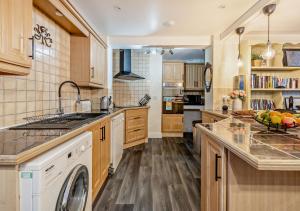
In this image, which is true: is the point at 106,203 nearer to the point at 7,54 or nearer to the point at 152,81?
the point at 7,54

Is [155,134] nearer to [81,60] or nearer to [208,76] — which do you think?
[208,76]

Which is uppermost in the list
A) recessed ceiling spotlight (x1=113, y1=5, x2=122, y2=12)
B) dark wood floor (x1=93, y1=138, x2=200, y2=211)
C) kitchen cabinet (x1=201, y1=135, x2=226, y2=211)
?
recessed ceiling spotlight (x1=113, y1=5, x2=122, y2=12)

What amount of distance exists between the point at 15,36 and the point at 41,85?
976mm

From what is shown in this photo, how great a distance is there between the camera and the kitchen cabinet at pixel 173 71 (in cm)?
654

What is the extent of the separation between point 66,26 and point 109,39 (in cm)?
175

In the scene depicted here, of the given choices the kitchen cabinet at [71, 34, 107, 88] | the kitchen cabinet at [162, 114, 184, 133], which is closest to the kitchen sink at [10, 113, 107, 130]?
the kitchen cabinet at [71, 34, 107, 88]

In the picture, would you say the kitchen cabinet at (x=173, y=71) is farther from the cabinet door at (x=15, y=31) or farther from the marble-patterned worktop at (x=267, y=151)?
the marble-patterned worktop at (x=267, y=151)

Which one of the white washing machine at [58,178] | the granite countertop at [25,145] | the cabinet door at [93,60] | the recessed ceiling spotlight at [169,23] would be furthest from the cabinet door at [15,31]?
the recessed ceiling spotlight at [169,23]

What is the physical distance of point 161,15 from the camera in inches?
131

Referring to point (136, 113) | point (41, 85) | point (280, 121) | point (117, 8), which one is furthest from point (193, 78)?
point (280, 121)

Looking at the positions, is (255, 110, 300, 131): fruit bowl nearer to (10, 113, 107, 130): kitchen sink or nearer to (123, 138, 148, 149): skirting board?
(10, 113, 107, 130): kitchen sink

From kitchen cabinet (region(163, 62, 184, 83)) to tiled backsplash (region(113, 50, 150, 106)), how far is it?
26.6 inches

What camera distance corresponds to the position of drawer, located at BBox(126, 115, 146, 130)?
505cm

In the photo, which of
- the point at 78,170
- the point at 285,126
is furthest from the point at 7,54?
the point at 285,126
